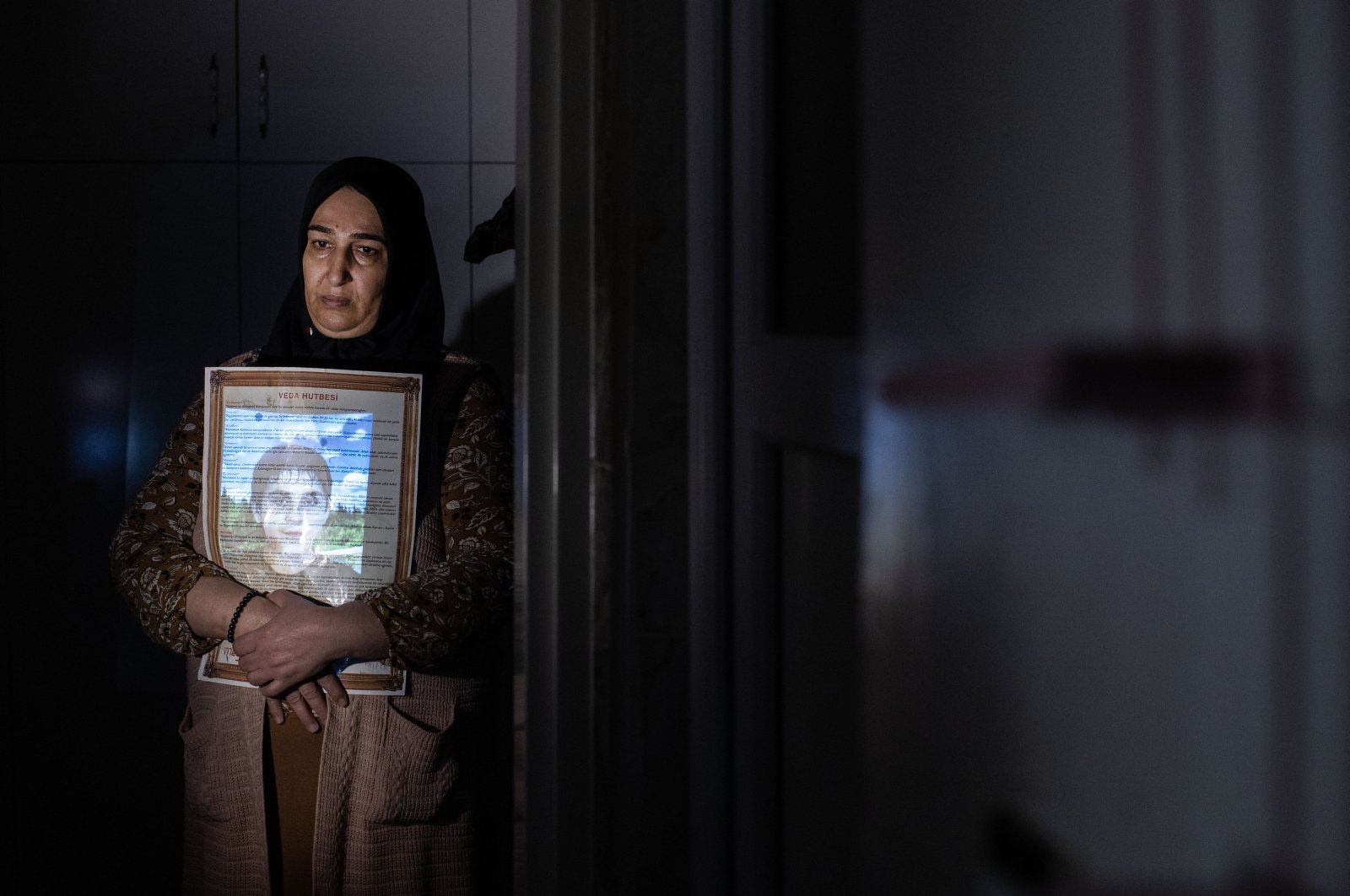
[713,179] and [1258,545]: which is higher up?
[713,179]

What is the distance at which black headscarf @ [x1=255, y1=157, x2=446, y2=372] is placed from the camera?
1.49 meters

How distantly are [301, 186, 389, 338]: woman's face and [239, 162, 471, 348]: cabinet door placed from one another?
72 centimetres

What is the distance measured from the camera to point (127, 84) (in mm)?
2207

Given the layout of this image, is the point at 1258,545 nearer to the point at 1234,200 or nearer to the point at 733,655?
the point at 1234,200

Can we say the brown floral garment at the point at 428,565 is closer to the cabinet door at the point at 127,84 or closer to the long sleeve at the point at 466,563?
the long sleeve at the point at 466,563

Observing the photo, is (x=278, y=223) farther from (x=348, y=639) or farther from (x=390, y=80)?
(x=348, y=639)

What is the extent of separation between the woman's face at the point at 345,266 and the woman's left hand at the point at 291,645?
0.41 metres

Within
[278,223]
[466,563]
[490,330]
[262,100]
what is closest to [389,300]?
[466,563]

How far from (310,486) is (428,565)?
195 millimetres

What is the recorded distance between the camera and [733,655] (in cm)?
77

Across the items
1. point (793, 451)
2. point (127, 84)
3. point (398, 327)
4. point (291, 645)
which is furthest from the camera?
point (127, 84)

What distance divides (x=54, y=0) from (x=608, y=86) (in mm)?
1949

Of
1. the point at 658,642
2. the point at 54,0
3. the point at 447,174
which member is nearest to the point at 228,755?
the point at 658,642

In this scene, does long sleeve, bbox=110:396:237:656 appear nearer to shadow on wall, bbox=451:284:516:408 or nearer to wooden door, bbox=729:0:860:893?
shadow on wall, bbox=451:284:516:408
